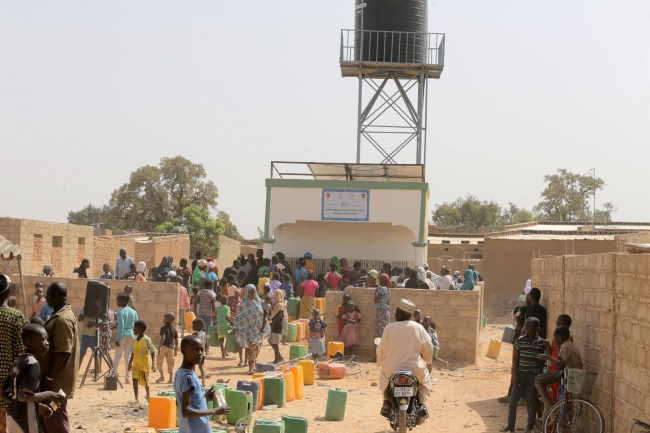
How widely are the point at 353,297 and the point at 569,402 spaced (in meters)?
7.72

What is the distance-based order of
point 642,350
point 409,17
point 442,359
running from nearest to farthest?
→ 1. point 642,350
2. point 442,359
3. point 409,17

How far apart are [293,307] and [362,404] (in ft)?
23.4

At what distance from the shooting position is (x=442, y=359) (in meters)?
15.8

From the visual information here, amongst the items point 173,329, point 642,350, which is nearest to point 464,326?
point 173,329

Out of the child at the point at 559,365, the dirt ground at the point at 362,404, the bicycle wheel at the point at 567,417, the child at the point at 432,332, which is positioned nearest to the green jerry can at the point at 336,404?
the dirt ground at the point at 362,404

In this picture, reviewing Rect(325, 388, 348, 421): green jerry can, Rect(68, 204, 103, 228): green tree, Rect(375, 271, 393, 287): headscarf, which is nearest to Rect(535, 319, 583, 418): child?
Rect(325, 388, 348, 421): green jerry can

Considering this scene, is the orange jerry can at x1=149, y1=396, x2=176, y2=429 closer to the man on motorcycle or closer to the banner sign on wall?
the man on motorcycle

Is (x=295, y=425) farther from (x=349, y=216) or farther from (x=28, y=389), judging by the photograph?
(x=349, y=216)

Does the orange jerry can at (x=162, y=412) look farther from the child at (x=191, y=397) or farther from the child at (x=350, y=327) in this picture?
the child at (x=350, y=327)

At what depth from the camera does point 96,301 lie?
12648 millimetres

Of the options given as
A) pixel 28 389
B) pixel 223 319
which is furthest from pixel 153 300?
pixel 28 389

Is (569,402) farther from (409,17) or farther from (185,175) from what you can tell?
(185,175)

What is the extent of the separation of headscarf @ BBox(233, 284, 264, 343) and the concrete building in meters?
9.86

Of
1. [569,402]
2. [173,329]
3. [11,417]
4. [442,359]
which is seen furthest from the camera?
[442,359]
